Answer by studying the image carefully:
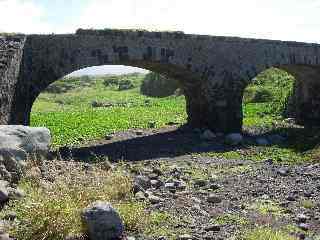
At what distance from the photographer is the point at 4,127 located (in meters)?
10.4

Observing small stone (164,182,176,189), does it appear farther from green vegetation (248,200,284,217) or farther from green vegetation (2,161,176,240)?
green vegetation (248,200,284,217)

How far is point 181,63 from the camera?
20891 mm

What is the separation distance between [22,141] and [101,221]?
2.70 metres

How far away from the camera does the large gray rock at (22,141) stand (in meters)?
9.86

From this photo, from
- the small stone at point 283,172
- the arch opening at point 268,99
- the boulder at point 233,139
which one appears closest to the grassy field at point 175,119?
the arch opening at point 268,99

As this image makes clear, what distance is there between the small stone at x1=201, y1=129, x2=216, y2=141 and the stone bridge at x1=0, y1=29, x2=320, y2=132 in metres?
0.78

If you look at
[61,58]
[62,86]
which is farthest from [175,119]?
[62,86]

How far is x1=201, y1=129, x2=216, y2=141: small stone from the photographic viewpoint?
69.2 ft

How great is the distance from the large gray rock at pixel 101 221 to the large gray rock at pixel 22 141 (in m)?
2.19

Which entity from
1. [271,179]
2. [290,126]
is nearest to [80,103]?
[290,126]

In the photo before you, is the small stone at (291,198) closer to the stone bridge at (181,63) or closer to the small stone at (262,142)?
the stone bridge at (181,63)

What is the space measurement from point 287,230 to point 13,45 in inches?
372

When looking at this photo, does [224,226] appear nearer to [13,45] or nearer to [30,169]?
[30,169]

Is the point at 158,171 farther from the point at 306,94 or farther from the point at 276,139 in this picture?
the point at 306,94
